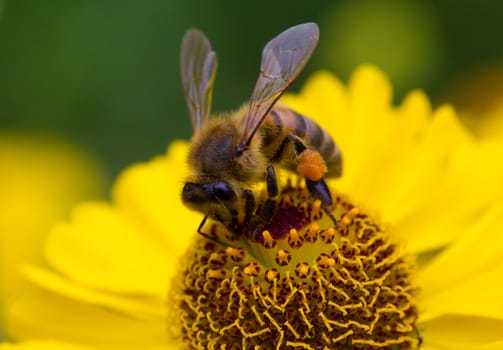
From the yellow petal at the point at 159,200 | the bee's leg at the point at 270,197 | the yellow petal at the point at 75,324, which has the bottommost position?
the yellow petal at the point at 75,324

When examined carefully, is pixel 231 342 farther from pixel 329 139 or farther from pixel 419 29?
pixel 419 29

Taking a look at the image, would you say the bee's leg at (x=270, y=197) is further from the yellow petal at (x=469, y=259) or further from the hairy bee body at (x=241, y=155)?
the yellow petal at (x=469, y=259)

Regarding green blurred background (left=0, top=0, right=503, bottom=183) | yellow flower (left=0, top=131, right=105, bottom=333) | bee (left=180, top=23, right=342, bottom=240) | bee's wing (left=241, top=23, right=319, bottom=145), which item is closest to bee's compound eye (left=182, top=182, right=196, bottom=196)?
bee (left=180, top=23, right=342, bottom=240)

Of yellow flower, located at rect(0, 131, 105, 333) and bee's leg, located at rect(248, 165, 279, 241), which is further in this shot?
Result: yellow flower, located at rect(0, 131, 105, 333)

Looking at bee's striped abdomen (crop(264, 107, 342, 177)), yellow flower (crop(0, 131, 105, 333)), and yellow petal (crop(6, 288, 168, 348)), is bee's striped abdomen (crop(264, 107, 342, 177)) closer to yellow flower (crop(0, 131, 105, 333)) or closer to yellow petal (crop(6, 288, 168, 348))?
yellow petal (crop(6, 288, 168, 348))

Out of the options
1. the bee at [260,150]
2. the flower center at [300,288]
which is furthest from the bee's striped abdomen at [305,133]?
the flower center at [300,288]

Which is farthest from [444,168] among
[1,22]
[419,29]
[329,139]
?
[1,22]

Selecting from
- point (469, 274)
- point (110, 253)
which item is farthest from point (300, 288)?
point (110, 253)
